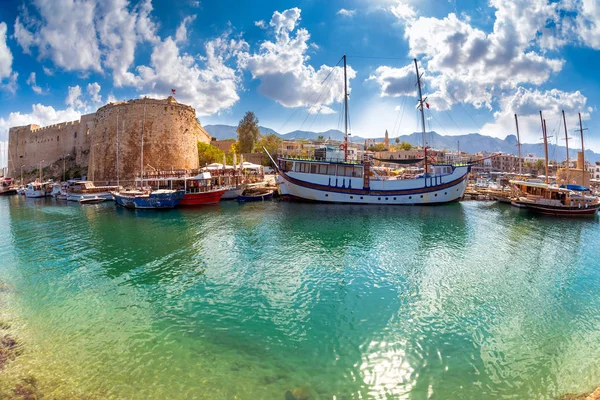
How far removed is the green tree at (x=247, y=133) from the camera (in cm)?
5272

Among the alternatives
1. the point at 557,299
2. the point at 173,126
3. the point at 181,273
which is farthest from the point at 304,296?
the point at 173,126

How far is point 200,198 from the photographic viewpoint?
27.2m

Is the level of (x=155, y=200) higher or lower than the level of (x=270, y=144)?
lower

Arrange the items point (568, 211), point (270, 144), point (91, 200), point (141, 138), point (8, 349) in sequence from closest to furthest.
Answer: point (8, 349), point (568, 211), point (91, 200), point (141, 138), point (270, 144)

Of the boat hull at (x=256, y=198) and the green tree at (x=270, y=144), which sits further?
the green tree at (x=270, y=144)

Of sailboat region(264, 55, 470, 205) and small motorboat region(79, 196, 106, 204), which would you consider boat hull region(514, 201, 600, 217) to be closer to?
sailboat region(264, 55, 470, 205)

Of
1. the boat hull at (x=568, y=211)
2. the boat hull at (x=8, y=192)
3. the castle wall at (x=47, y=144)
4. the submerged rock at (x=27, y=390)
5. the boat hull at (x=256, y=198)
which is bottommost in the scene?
the submerged rock at (x=27, y=390)

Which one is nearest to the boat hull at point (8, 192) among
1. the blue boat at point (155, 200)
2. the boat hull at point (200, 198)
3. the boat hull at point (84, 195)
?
the boat hull at point (84, 195)

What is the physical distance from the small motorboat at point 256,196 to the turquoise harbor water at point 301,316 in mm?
14954

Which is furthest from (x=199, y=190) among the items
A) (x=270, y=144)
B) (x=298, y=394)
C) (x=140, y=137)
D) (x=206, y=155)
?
(x=270, y=144)

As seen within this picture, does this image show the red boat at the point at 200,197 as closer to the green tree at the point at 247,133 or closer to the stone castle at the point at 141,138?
the stone castle at the point at 141,138

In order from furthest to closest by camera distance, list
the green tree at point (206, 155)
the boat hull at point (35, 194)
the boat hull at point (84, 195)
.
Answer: the green tree at point (206, 155) → the boat hull at point (35, 194) → the boat hull at point (84, 195)

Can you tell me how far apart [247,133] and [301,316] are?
48.1 metres

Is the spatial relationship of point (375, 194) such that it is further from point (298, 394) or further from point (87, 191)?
point (87, 191)
